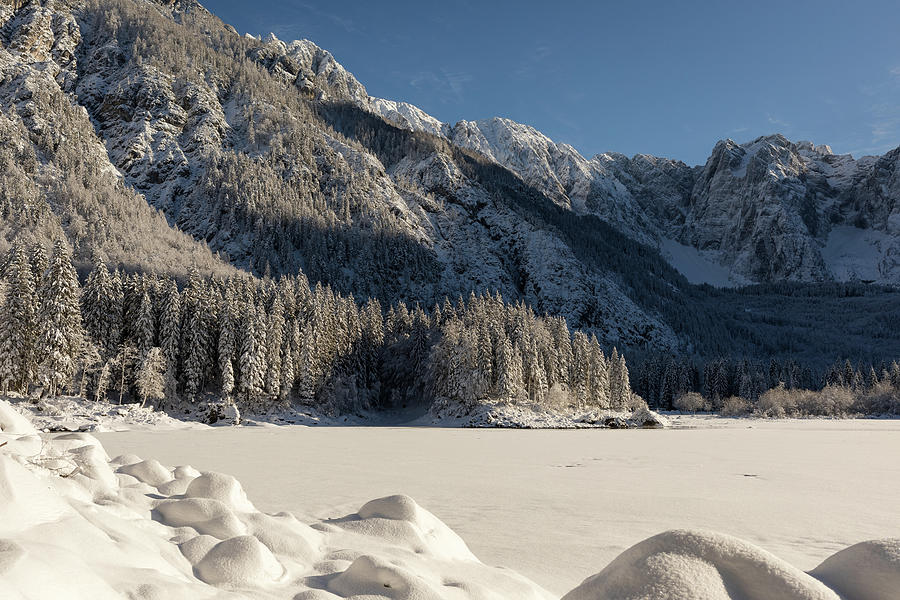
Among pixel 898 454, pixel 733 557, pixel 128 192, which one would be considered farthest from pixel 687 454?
pixel 128 192

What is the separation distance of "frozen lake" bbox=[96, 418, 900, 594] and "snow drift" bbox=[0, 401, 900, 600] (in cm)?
146

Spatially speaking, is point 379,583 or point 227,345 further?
point 227,345

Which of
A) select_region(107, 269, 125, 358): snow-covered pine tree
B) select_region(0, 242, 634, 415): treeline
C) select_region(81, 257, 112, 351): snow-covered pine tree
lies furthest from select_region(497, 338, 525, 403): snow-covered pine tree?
select_region(81, 257, 112, 351): snow-covered pine tree

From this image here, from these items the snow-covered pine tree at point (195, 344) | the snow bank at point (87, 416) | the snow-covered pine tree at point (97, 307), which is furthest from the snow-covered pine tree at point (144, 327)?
the snow bank at point (87, 416)

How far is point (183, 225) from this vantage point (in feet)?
476

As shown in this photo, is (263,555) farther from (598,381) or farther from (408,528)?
(598,381)

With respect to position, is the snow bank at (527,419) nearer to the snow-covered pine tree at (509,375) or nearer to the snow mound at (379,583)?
the snow-covered pine tree at (509,375)

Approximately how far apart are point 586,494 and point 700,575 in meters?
9.60

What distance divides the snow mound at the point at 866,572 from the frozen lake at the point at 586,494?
298cm

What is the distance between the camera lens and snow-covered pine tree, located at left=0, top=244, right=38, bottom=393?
41.4 metres

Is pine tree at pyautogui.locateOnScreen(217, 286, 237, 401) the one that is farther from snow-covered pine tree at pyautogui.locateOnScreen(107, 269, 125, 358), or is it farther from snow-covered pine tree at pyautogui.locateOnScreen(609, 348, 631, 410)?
snow-covered pine tree at pyautogui.locateOnScreen(609, 348, 631, 410)

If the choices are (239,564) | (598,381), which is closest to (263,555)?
(239,564)

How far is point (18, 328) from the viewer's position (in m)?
42.0

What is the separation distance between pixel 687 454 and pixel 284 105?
670ft
